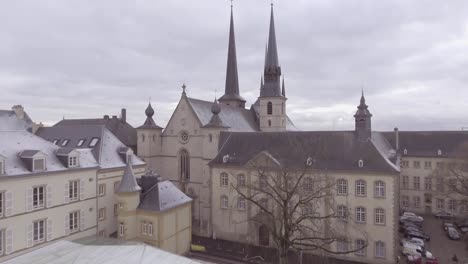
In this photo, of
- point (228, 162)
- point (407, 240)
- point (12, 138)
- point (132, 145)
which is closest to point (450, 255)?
point (407, 240)

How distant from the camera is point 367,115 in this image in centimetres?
3016

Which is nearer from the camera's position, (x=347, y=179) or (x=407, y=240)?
(x=347, y=179)

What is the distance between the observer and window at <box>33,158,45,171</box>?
24.2 m

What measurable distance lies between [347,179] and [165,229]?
688 inches

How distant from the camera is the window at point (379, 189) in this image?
89.1ft

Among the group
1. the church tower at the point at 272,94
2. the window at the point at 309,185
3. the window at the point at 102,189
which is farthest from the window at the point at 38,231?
the church tower at the point at 272,94

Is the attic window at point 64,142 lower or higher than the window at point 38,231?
higher

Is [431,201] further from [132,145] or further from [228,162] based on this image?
[132,145]

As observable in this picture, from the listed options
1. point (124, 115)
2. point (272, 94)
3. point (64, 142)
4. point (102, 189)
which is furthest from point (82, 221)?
point (124, 115)

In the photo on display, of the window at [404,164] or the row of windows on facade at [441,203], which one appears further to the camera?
the window at [404,164]

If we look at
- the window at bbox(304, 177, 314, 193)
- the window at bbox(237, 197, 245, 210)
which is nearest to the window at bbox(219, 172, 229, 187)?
the window at bbox(237, 197, 245, 210)

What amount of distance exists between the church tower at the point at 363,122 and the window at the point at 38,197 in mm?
28581

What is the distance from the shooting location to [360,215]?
28125mm

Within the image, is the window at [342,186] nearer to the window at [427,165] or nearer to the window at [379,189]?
the window at [379,189]
